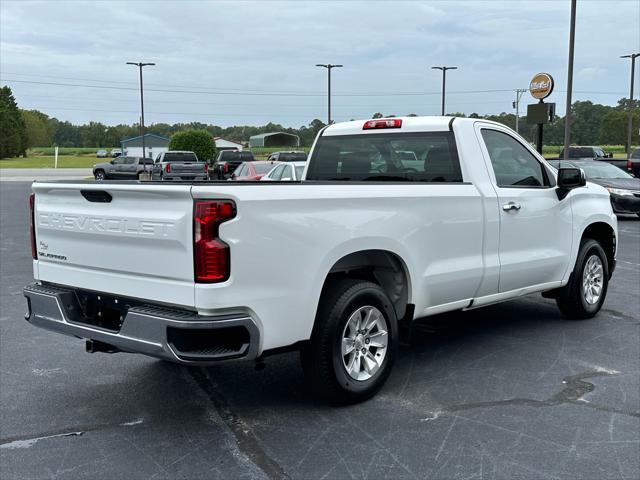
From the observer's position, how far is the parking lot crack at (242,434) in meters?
3.67

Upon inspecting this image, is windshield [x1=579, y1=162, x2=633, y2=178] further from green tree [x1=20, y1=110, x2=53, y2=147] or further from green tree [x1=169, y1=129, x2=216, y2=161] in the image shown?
green tree [x1=20, y1=110, x2=53, y2=147]

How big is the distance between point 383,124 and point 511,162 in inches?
46.5

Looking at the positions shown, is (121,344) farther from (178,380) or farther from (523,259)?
(523,259)

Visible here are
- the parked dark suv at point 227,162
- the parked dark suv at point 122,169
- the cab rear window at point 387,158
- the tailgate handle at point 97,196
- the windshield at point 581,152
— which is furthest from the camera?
the parked dark suv at point 122,169

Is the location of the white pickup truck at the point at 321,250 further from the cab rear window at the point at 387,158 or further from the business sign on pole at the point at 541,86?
the business sign on pole at the point at 541,86

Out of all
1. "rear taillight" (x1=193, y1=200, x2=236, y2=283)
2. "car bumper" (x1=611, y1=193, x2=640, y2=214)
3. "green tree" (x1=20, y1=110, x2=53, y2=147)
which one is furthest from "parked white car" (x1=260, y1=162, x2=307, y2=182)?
"green tree" (x1=20, y1=110, x2=53, y2=147)

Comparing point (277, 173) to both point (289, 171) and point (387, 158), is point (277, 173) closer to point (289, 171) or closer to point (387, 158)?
point (289, 171)

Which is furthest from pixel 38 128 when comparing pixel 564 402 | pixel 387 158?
pixel 564 402

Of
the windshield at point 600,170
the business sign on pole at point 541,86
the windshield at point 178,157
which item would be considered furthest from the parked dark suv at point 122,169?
the windshield at point 600,170

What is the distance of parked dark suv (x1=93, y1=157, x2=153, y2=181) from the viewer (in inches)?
1651

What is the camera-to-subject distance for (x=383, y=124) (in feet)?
19.8

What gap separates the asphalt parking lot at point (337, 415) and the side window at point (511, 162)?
4.78 feet

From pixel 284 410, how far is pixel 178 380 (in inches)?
42.2

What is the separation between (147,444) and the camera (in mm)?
4008
